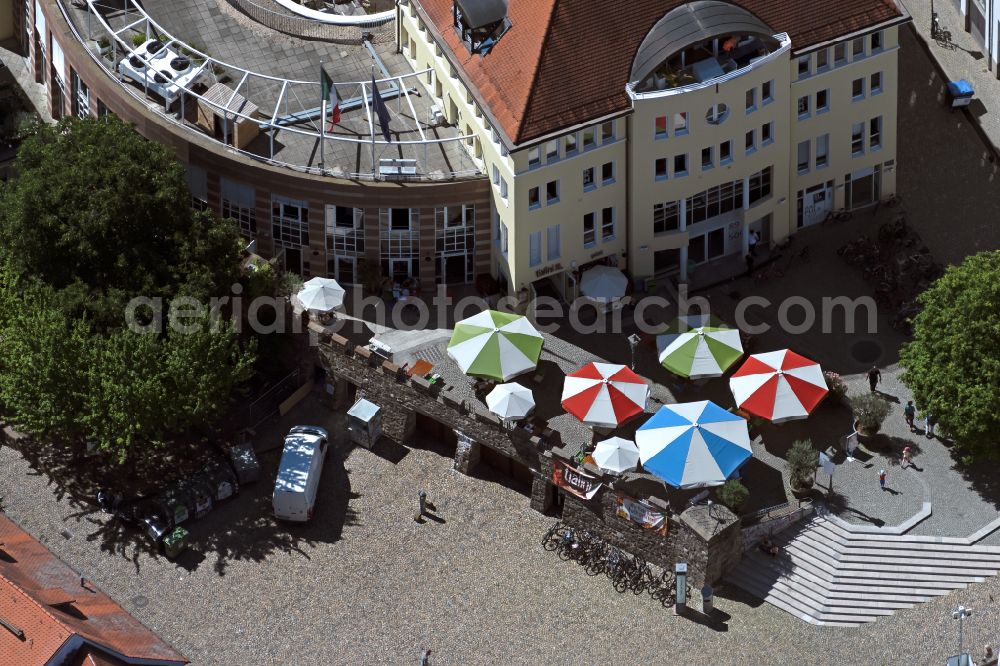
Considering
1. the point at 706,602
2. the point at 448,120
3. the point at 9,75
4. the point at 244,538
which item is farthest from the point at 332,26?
the point at 706,602

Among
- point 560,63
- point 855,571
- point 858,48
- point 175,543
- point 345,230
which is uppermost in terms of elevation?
point 560,63

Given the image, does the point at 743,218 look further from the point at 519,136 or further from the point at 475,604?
the point at 475,604

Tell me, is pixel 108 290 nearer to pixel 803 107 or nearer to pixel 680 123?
pixel 680 123

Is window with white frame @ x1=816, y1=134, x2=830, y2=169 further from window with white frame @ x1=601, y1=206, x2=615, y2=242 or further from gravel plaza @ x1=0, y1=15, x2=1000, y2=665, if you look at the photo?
window with white frame @ x1=601, y1=206, x2=615, y2=242

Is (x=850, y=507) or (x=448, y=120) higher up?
(x=448, y=120)

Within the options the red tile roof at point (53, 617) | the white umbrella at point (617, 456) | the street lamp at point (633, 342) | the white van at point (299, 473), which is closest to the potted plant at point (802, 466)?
the white umbrella at point (617, 456)

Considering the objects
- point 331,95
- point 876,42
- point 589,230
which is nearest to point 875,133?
point 876,42

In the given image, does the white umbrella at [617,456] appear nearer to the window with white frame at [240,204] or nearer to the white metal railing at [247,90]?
the white metal railing at [247,90]
